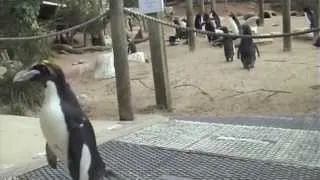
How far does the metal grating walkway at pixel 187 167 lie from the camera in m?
3.73

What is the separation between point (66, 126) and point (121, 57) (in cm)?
345

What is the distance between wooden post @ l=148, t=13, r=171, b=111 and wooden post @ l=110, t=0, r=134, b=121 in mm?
1223

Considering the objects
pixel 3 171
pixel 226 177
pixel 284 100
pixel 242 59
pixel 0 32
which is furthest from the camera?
pixel 242 59

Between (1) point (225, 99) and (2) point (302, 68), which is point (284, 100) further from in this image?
(2) point (302, 68)

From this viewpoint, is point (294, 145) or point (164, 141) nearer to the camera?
point (294, 145)

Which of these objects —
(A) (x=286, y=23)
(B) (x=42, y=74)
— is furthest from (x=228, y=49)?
(B) (x=42, y=74)

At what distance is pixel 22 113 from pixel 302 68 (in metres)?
6.17

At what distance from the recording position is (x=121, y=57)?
5.88m

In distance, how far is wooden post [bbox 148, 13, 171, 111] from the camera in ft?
23.5

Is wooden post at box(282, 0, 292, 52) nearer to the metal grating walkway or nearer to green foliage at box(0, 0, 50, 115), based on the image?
green foliage at box(0, 0, 50, 115)

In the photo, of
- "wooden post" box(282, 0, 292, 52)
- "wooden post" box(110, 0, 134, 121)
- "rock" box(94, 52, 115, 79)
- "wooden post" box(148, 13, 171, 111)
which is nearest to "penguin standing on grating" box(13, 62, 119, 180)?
"wooden post" box(110, 0, 134, 121)

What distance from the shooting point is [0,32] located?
10.7 metres

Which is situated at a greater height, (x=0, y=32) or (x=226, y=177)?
(x=0, y=32)

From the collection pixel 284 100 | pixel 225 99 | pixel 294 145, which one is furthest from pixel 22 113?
pixel 294 145
